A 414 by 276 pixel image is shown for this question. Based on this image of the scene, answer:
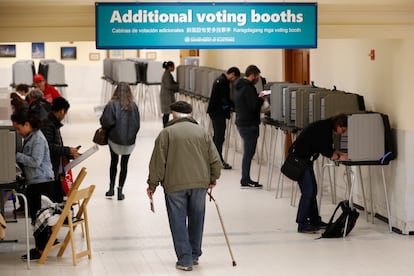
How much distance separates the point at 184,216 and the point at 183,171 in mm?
413

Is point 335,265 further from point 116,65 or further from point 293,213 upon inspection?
point 116,65

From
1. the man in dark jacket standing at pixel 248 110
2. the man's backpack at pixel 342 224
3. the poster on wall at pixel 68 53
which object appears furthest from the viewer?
the poster on wall at pixel 68 53

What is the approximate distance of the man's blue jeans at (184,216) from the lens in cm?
817

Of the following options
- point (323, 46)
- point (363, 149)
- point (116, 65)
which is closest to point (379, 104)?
point (363, 149)

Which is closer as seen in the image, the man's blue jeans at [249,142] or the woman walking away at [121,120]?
the woman walking away at [121,120]

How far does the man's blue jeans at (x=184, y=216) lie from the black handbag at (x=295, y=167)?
1.81m

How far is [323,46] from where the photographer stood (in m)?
12.7

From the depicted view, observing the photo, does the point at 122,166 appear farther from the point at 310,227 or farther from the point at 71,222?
the point at 71,222

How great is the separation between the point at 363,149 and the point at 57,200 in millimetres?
3100

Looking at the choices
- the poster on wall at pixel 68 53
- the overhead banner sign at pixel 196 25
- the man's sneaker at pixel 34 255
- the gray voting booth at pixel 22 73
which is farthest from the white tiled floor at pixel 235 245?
the poster on wall at pixel 68 53

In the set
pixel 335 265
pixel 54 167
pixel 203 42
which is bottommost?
pixel 335 265

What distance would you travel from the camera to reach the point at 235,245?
30.6 feet

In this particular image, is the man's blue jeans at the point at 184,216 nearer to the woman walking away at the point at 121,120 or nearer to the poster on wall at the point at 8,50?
the woman walking away at the point at 121,120

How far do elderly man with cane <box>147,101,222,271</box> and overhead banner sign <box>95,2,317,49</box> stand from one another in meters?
0.74
